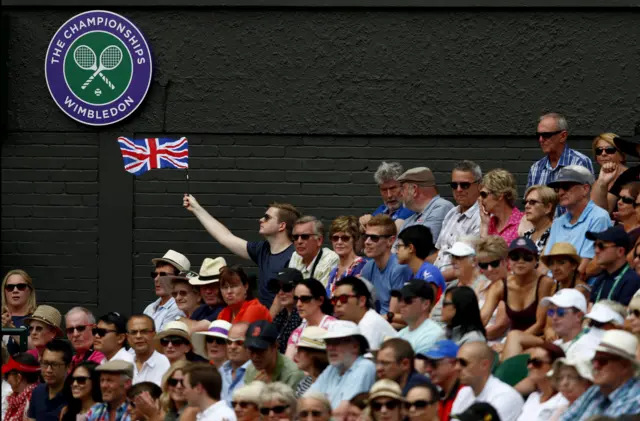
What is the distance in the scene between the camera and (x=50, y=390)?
44.2 ft

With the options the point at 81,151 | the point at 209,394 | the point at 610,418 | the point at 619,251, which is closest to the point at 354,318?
the point at 209,394

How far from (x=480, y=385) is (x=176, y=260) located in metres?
5.86

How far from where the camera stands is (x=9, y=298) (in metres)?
15.5

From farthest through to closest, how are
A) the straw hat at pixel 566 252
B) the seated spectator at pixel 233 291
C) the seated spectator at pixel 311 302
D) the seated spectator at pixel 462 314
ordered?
the seated spectator at pixel 233 291 → the seated spectator at pixel 311 302 → the straw hat at pixel 566 252 → the seated spectator at pixel 462 314

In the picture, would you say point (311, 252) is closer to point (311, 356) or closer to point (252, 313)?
point (252, 313)

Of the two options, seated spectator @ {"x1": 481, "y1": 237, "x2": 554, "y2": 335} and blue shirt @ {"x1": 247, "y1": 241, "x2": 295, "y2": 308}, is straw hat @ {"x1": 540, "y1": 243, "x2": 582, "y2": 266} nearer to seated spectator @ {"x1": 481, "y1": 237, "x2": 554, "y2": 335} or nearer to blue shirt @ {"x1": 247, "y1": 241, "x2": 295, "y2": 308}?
seated spectator @ {"x1": 481, "y1": 237, "x2": 554, "y2": 335}

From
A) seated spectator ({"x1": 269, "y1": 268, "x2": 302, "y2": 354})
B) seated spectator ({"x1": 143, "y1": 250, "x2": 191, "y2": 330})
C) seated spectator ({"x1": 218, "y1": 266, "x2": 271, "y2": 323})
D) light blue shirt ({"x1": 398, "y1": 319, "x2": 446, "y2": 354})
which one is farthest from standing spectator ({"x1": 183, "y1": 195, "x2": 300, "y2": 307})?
light blue shirt ({"x1": 398, "y1": 319, "x2": 446, "y2": 354})

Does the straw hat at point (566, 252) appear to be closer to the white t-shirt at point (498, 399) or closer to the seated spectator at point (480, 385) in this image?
the seated spectator at point (480, 385)

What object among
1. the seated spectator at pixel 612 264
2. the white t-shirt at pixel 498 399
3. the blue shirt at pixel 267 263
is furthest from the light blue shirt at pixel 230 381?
the seated spectator at pixel 612 264

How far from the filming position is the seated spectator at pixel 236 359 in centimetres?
1209

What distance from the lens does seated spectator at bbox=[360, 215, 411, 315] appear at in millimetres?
12938

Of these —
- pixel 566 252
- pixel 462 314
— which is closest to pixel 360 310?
pixel 462 314

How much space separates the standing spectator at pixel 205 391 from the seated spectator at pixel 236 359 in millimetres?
714

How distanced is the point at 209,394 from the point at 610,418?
3.67m
